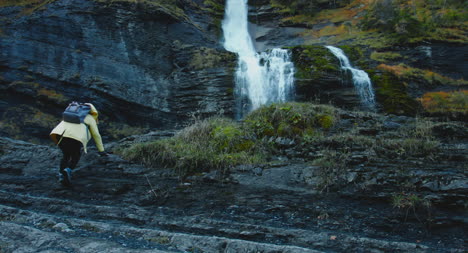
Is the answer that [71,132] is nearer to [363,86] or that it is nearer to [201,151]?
[201,151]

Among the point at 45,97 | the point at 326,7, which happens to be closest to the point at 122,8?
the point at 45,97

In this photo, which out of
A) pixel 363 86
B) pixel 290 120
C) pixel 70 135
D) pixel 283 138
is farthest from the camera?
pixel 363 86

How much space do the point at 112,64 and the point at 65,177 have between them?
8056 mm

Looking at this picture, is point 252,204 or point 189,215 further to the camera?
point 252,204

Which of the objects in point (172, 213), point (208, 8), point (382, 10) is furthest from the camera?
point (208, 8)

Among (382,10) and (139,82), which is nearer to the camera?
(139,82)

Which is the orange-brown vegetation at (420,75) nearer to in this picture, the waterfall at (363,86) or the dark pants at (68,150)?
the waterfall at (363,86)

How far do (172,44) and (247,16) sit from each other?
12.3m

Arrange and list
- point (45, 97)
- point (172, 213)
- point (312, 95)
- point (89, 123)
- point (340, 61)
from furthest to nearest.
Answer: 1. point (340, 61)
2. point (312, 95)
3. point (45, 97)
4. point (89, 123)
5. point (172, 213)

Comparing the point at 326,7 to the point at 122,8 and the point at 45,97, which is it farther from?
the point at 45,97

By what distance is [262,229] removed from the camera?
4.28m

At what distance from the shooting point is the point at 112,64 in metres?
12.5

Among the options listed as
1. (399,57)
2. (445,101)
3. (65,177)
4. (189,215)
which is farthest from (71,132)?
(399,57)

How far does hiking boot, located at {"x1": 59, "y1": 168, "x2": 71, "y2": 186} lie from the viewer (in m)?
5.48
